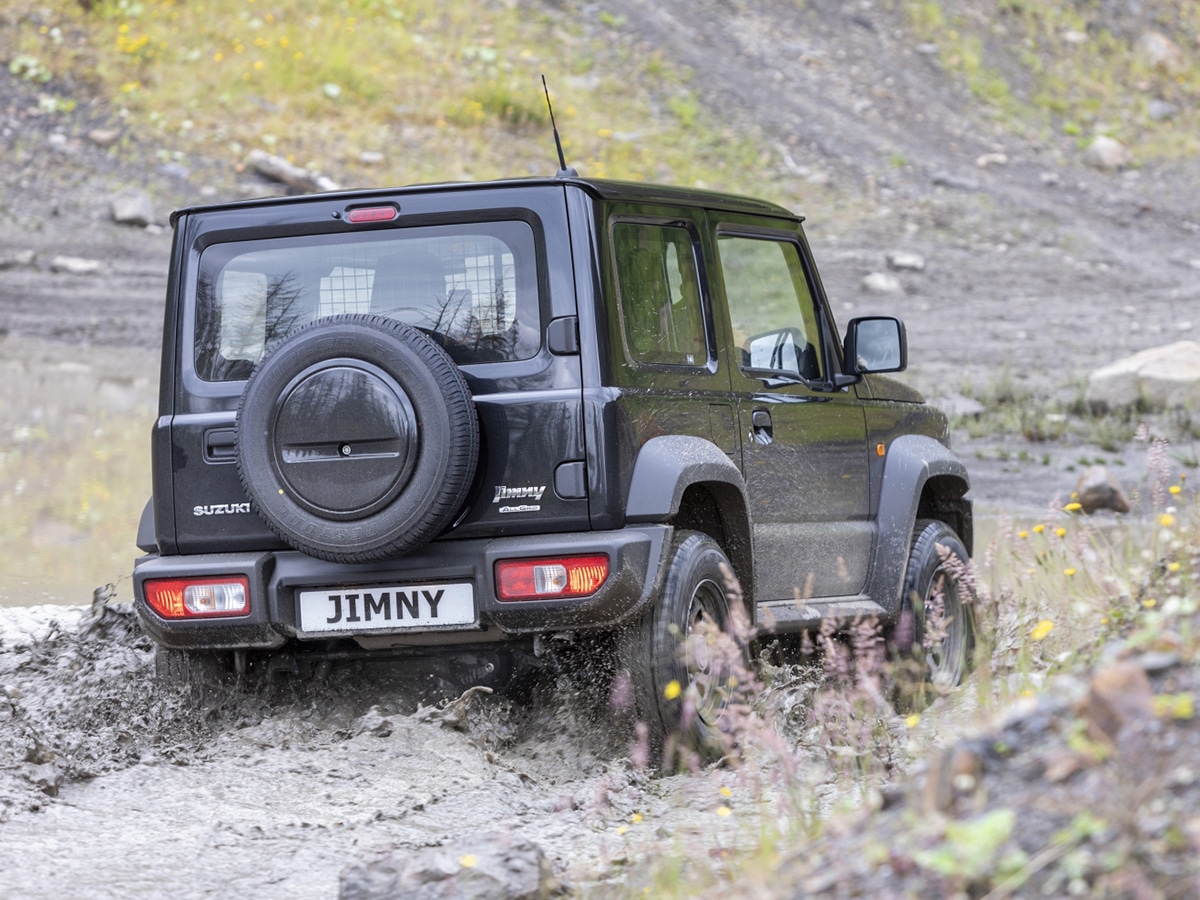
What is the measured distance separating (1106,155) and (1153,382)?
43.1ft

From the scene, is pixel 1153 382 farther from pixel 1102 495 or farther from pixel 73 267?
pixel 73 267

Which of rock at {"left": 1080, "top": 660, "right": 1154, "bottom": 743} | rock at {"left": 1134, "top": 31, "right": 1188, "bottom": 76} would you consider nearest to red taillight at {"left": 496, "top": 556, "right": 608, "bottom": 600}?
rock at {"left": 1080, "top": 660, "right": 1154, "bottom": 743}

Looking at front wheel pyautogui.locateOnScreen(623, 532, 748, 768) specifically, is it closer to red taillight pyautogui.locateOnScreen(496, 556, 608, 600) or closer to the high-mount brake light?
red taillight pyautogui.locateOnScreen(496, 556, 608, 600)

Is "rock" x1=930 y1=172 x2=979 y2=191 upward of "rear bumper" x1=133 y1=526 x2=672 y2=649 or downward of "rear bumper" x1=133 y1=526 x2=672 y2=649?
upward

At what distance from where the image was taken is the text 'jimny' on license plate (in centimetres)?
451

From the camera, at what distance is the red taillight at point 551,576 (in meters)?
4.42

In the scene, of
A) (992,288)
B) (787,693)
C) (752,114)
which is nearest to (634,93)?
(752,114)

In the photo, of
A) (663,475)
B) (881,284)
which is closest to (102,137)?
(881,284)

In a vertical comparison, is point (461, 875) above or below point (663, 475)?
below

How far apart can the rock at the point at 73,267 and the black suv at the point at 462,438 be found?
45.9 feet

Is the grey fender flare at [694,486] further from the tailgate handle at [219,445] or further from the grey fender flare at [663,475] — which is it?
the tailgate handle at [219,445]

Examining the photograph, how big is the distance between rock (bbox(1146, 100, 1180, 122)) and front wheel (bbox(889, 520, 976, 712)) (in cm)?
2352

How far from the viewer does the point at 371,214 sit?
15.5 feet

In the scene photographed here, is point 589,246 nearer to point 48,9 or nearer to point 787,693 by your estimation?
point 787,693
